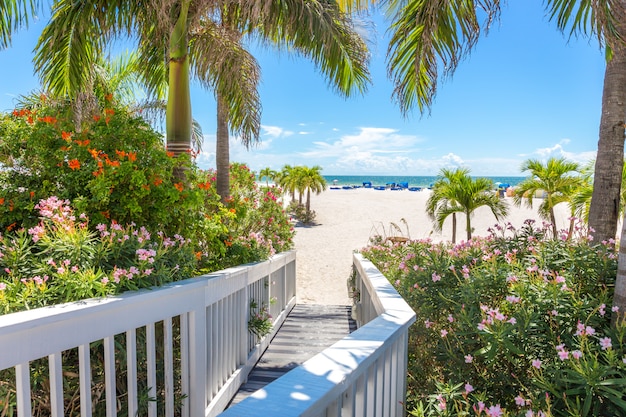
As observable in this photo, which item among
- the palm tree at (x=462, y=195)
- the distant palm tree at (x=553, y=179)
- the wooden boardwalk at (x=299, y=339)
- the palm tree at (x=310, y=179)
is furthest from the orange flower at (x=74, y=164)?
the palm tree at (x=310, y=179)

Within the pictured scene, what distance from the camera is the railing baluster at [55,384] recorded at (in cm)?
169

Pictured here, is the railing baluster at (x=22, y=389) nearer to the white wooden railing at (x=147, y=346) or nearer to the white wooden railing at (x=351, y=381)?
the white wooden railing at (x=147, y=346)

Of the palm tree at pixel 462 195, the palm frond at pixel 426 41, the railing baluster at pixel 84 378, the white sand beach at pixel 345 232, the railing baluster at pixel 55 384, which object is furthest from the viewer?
the white sand beach at pixel 345 232

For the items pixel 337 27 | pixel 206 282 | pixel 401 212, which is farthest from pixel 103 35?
pixel 401 212

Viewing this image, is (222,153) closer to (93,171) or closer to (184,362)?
(93,171)

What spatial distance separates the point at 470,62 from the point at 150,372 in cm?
376

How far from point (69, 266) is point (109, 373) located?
67 centimetres

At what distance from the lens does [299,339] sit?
5355 millimetres

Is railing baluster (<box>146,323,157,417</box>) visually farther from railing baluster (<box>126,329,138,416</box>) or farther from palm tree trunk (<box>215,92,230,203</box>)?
palm tree trunk (<box>215,92,230,203</box>)

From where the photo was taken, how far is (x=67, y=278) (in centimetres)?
204

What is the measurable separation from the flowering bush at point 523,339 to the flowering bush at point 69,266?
5.32ft

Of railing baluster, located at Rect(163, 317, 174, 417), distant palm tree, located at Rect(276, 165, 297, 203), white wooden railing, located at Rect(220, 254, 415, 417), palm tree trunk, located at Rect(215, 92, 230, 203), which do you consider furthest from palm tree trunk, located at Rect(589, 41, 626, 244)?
distant palm tree, located at Rect(276, 165, 297, 203)

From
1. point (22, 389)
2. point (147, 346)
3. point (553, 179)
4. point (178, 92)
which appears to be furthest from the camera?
point (553, 179)

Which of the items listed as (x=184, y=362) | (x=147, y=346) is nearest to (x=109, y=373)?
(x=147, y=346)
